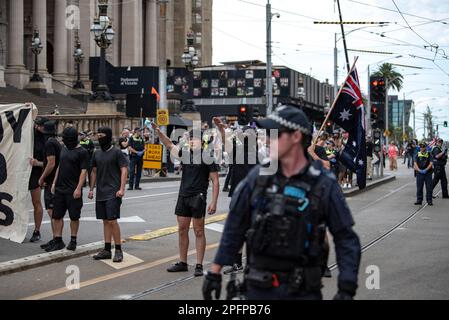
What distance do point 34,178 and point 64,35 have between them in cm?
3847

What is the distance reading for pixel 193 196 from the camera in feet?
31.0

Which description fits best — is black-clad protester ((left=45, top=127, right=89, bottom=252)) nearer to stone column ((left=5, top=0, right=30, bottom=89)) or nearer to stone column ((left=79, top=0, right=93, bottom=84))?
stone column ((left=5, top=0, right=30, bottom=89))

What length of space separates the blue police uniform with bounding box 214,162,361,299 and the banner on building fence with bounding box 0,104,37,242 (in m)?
5.93

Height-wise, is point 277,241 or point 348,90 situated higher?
point 348,90

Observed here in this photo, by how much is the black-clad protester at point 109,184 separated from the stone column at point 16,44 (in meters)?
34.1

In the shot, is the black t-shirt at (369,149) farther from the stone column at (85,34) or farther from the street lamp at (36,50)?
the stone column at (85,34)

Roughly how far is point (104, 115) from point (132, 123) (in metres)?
3.50

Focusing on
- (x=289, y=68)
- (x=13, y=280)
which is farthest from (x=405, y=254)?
(x=289, y=68)

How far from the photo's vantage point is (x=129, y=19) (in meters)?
55.4

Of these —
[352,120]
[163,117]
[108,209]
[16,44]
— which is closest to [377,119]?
[163,117]

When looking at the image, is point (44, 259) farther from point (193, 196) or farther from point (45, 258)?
point (193, 196)

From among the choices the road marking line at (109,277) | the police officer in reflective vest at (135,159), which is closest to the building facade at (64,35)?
the police officer in reflective vest at (135,159)

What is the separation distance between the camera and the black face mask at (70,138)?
1076cm
